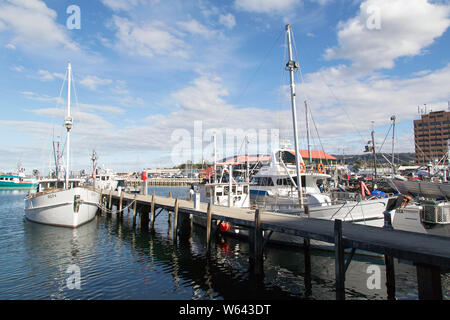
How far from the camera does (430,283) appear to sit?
7703mm

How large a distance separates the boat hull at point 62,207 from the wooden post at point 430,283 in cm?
2541

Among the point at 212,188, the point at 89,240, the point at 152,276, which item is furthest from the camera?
the point at 212,188

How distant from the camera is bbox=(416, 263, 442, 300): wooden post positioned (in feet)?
25.2

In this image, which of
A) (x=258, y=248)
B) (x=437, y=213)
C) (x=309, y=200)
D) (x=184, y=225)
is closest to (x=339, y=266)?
(x=258, y=248)

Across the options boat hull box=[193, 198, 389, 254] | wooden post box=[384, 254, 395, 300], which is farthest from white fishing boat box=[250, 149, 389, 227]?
wooden post box=[384, 254, 395, 300]

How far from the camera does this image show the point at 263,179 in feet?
78.9

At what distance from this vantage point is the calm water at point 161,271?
11.5 metres

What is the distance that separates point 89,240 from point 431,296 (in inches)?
824

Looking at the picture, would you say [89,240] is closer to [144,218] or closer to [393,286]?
[144,218]

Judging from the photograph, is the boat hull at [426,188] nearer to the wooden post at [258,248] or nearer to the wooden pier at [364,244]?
the wooden pier at [364,244]

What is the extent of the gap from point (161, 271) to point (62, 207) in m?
15.7

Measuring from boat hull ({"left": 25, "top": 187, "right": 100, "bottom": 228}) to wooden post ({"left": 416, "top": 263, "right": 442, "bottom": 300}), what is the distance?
25.4 meters
